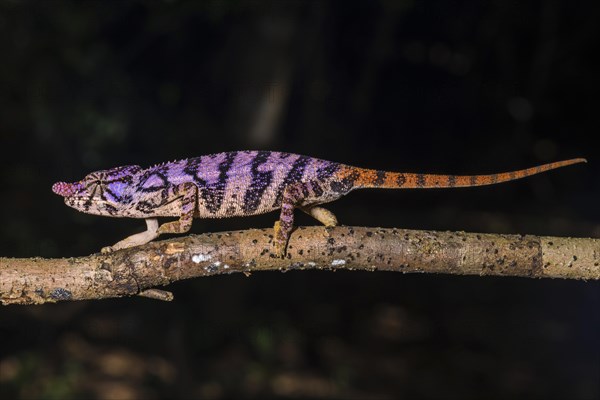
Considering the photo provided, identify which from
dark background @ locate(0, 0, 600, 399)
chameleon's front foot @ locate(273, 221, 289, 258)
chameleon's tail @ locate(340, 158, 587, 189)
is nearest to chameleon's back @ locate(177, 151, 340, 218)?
chameleon's tail @ locate(340, 158, 587, 189)

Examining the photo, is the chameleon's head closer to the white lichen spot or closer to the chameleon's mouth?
the chameleon's mouth

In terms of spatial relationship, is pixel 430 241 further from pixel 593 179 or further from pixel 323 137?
pixel 593 179

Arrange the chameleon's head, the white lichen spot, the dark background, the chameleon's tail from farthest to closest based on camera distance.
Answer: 1. the dark background
2. the chameleon's head
3. the chameleon's tail
4. the white lichen spot

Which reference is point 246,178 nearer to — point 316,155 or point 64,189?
point 64,189

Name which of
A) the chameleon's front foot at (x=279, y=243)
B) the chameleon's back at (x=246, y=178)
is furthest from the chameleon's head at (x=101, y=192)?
the chameleon's front foot at (x=279, y=243)

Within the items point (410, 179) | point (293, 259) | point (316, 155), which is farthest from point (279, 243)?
point (316, 155)

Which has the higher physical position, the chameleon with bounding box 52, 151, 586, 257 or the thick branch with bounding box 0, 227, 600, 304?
the chameleon with bounding box 52, 151, 586, 257

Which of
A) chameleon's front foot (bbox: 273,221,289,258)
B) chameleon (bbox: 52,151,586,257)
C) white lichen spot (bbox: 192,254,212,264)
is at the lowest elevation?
white lichen spot (bbox: 192,254,212,264)
